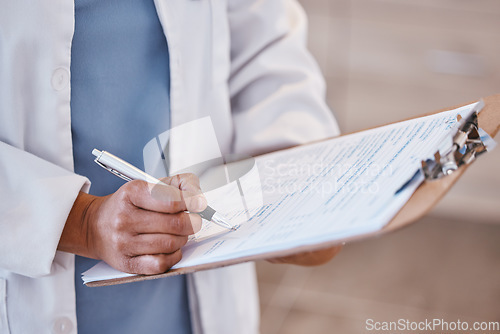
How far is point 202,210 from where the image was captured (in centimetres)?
42

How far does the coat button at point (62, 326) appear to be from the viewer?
505 mm

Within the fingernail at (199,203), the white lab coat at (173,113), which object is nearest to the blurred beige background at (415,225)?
the white lab coat at (173,113)

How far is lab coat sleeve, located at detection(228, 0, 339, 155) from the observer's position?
64 cm

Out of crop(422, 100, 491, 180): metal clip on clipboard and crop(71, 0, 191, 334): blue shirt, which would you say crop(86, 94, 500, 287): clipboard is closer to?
crop(422, 100, 491, 180): metal clip on clipboard

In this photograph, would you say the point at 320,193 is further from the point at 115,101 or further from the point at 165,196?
the point at 115,101

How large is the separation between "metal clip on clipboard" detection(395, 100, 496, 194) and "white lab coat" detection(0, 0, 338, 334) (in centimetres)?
26

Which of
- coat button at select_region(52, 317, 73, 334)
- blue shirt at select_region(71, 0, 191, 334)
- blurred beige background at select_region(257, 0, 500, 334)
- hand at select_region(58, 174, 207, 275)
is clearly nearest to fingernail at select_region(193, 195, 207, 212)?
hand at select_region(58, 174, 207, 275)

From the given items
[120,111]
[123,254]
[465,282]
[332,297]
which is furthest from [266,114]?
[465,282]

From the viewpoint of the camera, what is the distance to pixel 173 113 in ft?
1.85

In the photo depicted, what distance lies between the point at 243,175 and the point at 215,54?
171 mm

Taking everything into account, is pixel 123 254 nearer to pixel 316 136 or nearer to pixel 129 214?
pixel 129 214

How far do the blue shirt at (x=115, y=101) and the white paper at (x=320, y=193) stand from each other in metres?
0.12

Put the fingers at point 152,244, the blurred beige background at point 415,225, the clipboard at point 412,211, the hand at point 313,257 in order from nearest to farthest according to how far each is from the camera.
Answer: the clipboard at point 412,211
the fingers at point 152,244
the hand at point 313,257
the blurred beige background at point 415,225

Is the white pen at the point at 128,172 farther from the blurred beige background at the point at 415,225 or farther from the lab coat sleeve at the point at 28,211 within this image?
the blurred beige background at the point at 415,225
